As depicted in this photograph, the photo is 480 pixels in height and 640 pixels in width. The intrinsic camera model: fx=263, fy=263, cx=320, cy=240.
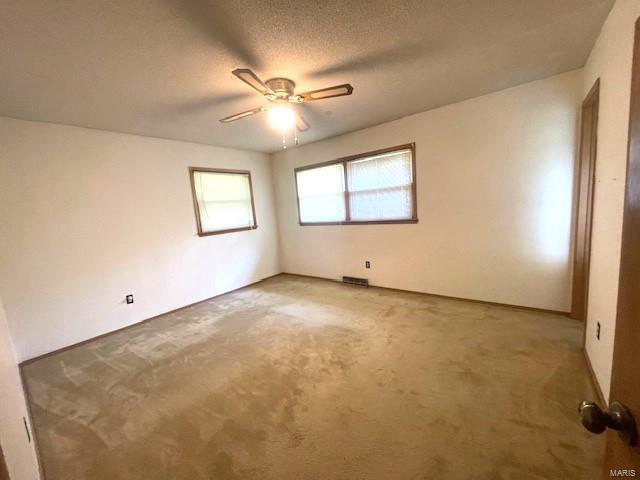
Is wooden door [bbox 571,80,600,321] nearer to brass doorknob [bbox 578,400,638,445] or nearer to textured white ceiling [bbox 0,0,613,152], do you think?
textured white ceiling [bbox 0,0,613,152]

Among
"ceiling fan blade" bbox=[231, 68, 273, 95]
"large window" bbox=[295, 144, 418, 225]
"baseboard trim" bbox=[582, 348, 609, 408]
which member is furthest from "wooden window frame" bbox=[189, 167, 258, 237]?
"baseboard trim" bbox=[582, 348, 609, 408]

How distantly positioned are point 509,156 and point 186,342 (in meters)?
4.02

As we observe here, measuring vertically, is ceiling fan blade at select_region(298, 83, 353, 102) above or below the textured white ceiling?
below

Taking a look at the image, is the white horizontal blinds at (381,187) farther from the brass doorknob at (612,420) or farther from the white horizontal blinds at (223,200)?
the brass doorknob at (612,420)

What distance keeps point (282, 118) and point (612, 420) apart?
2975mm

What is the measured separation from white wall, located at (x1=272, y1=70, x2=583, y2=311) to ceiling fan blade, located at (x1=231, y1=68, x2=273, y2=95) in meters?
2.19

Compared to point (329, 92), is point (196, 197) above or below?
below

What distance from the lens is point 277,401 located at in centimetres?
186

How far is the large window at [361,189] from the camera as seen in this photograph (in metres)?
3.62

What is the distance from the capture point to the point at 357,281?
4316 millimetres

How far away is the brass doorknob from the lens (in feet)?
1.66

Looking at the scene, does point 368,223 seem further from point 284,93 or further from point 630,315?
point 630,315

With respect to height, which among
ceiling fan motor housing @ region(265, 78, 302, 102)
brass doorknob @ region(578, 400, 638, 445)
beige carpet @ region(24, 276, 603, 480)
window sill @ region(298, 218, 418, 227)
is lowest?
beige carpet @ region(24, 276, 603, 480)

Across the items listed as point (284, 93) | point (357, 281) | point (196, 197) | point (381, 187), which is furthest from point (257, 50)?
point (357, 281)
